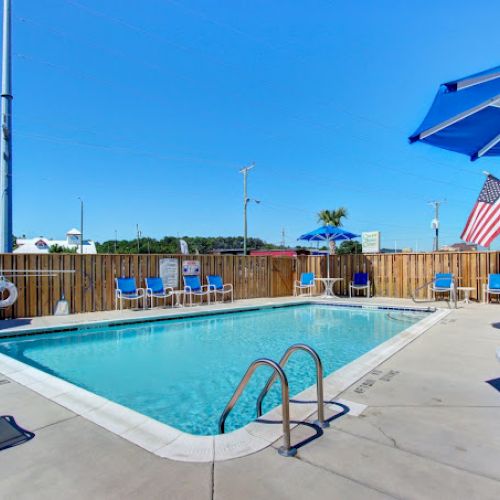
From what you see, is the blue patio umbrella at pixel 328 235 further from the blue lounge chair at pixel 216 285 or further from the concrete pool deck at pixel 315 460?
the concrete pool deck at pixel 315 460

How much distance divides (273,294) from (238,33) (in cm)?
→ 858

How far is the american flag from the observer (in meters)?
4.96

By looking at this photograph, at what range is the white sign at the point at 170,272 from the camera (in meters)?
10.0

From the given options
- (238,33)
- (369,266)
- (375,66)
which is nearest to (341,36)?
(375,66)

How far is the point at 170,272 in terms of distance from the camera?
10.2 m

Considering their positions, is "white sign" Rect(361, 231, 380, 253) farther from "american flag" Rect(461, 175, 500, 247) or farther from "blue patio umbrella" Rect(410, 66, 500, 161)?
"blue patio umbrella" Rect(410, 66, 500, 161)

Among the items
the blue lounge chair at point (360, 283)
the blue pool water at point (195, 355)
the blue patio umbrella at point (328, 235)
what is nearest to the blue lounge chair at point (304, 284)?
the blue patio umbrella at point (328, 235)

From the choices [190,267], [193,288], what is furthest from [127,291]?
[190,267]

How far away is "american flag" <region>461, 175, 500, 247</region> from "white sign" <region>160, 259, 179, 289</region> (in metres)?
7.02

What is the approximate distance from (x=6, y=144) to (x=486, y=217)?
10717mm

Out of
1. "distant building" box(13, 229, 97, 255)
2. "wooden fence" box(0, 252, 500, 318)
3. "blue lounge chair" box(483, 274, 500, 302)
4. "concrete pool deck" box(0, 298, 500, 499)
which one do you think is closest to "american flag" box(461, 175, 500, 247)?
"concrete pool deck" box(0, 298, 500, 499)

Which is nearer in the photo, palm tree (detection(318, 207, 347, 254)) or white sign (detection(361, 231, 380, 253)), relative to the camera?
white sign (detection(361, 231, 380, 253))

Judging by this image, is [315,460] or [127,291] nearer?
[315,460]

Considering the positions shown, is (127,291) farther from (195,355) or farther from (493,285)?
(493,285)
